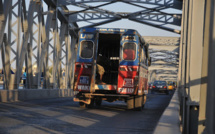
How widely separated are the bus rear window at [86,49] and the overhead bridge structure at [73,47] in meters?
3.54

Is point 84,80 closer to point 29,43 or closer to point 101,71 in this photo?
point 101,71

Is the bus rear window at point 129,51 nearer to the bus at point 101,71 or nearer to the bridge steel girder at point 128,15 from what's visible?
the bus at point 101,71

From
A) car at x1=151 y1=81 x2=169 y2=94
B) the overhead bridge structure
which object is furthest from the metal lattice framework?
car at x1=151 y1=81 x2=169 y2=94

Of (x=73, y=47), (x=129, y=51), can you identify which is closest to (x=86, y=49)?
(x=129, y=51)

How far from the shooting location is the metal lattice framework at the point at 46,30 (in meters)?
19.0

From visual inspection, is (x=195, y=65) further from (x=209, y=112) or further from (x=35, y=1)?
(x=35, y=1)

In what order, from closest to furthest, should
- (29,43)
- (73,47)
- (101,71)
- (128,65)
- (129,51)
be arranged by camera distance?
(128,65)
(129,51)
(101,71)
(29,43)
(73,47)

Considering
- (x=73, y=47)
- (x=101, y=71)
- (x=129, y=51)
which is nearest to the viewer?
(x=129, y=51)

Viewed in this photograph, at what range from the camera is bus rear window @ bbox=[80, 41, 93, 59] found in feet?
50.9

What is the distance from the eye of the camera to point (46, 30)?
26.4 meters

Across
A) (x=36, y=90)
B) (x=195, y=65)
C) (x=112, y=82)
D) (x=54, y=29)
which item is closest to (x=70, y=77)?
(x=54, y=29)

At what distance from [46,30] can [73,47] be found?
12.2 meters

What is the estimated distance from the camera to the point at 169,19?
108 feet

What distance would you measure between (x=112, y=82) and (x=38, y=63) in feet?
28.4
